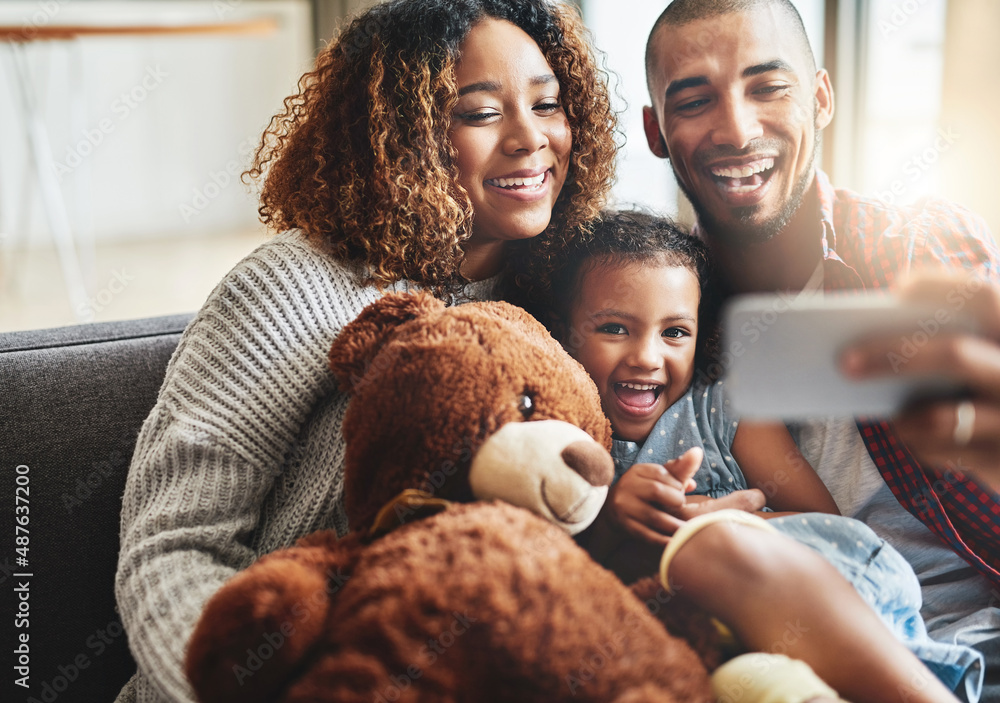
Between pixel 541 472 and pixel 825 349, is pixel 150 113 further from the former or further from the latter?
pixel 825 349

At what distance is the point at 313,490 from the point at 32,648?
1.22 feet

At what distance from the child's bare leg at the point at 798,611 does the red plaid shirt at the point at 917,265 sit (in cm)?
21

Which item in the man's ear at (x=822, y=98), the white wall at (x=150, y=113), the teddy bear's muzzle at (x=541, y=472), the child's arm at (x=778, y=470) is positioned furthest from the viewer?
the white wall at (x=150, y=113)

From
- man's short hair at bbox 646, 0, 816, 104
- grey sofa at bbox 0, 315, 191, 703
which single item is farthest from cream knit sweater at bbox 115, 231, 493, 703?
man's short hair at bbox 646, 0, 816, 104

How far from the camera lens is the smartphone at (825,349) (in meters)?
0.54

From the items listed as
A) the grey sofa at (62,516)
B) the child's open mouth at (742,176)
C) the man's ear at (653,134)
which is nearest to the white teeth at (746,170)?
the child's open mouth at (742,176)

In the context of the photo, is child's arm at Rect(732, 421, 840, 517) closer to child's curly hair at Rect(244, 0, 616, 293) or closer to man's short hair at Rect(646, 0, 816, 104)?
child's curly hair at Rect(244, 0, 616, 293)

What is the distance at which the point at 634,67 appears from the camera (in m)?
2.09

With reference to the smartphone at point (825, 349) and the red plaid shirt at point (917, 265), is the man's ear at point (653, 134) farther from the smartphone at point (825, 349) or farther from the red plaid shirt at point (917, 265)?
the smartphone at point (825, 349)

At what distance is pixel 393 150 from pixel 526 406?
15.2 inches

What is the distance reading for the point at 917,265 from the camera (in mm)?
828

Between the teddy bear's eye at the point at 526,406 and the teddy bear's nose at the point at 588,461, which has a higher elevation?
the teddy bear's eye at the point at 526,406

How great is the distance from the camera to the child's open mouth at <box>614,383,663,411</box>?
2.68 ft

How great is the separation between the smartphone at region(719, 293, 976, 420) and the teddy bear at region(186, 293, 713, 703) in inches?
5.4
